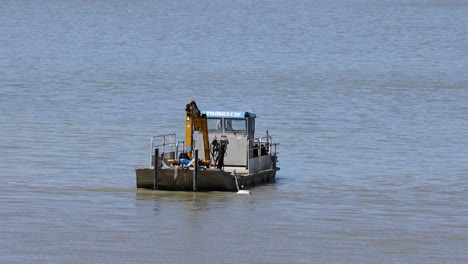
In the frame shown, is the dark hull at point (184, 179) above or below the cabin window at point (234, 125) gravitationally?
below

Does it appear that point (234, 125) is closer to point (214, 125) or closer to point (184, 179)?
point (214, 125)

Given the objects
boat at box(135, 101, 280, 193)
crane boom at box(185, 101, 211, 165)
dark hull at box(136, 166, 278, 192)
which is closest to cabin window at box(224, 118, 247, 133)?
boat at box(135, 101, 280, 193)

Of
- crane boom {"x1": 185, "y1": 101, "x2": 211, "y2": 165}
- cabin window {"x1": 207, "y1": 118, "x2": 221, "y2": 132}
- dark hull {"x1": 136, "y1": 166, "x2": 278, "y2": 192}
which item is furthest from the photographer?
cabin window {"x1": 207, "y1": 118, "x2": 221, "y2": 132}

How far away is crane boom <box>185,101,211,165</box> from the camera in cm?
3797

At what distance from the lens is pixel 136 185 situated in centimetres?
3888

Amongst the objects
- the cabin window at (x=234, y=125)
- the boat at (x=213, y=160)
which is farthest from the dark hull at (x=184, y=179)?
the cabin window at (x=234, y=125)

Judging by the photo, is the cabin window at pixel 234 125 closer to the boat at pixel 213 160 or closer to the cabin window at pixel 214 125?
the boat at pixel 213 160

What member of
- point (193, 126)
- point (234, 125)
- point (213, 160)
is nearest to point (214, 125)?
point (234, 125)

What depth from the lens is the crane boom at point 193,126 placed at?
3797 centimetres

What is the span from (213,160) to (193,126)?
1.71m

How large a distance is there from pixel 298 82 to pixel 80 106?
20.9 meters

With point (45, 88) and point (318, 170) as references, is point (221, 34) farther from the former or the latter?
point (318, 170)

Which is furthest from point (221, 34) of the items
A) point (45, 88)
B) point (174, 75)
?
point (45, 88)

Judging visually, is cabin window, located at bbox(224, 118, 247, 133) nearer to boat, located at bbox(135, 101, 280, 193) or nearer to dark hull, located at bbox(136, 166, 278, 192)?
boat, located at bbox(135, 101, 280, 193)
